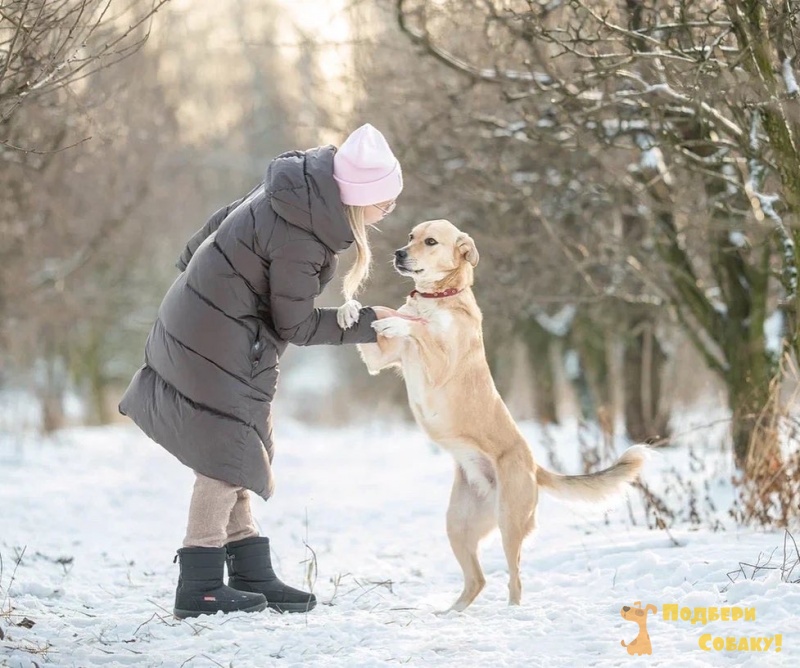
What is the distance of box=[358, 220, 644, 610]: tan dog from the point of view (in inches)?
213

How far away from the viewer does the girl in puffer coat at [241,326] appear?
4664 millimetres

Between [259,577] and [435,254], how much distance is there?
1943 mm

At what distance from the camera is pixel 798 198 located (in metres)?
5.32

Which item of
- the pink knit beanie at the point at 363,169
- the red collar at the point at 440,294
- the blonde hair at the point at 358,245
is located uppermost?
the pink knit beanie at the point at 363,169

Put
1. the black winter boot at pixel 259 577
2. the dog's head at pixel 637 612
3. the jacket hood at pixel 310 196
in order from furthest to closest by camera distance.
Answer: the black winter boot at pixel 259 577 < the jacket hood at pixel 310 196 < the dog's head at pixel 637 612

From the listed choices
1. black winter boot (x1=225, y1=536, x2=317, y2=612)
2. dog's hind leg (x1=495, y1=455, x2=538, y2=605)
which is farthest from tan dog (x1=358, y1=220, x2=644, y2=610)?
black winter boot (x1=225, y1=536, x2=317, y2=612)

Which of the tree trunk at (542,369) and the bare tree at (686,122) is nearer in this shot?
the bare tree at (686,122)

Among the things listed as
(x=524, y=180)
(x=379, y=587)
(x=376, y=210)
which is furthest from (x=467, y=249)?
(x=524, y=180)

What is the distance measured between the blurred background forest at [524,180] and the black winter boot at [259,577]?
212 centimetres

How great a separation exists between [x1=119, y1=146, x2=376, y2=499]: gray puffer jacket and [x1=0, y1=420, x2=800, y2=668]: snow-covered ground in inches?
33.0

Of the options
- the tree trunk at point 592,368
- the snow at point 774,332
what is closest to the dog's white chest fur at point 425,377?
the snow at point 774,332

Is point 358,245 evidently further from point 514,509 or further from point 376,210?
point 514,509

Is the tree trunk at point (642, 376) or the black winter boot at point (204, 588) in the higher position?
the tree trunk at point (642, 376)

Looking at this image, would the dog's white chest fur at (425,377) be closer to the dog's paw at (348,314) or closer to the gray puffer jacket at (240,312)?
the dog's paw at (348,314)
